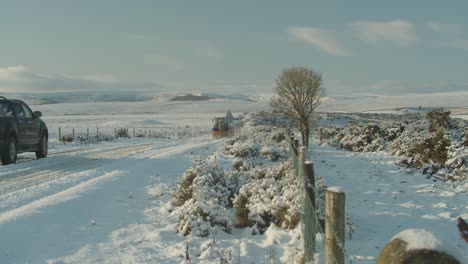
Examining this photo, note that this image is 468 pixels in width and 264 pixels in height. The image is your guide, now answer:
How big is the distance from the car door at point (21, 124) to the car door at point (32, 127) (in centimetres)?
16

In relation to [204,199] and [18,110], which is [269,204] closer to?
[204,199]

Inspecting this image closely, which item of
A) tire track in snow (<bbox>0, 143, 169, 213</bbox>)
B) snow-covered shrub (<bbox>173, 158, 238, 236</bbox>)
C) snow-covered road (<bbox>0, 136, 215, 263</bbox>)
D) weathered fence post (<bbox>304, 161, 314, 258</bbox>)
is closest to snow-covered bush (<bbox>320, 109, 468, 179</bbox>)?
snow-covered shrub (<bbox>173, 158, 238, 236</bbox>)

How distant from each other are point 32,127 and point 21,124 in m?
0.98

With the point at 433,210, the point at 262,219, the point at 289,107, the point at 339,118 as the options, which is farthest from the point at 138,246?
the point at 339,118

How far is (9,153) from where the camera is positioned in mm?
14406

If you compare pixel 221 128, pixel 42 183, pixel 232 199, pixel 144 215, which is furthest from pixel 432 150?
pixel 221 128

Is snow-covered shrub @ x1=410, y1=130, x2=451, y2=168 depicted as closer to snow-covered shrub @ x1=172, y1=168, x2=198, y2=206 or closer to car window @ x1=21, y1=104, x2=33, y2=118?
snow-covered shrub @ x1=172, y1=168, x2=198, y2=206

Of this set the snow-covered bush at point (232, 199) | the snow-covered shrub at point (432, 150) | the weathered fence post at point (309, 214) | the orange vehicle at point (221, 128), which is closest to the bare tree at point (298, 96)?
the orange vehicle at point (221, 128)

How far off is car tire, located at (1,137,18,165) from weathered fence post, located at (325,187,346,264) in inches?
503

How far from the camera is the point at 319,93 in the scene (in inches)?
1230

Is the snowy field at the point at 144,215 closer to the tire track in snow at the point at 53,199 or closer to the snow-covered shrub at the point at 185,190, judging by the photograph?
the tire track in snow at the point at 53,199

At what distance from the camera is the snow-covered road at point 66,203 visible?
6.59 m

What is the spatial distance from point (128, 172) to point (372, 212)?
6.99 metres

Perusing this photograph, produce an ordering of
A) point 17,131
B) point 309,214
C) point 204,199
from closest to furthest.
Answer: point 309,214, point 204,199, point 17,131
